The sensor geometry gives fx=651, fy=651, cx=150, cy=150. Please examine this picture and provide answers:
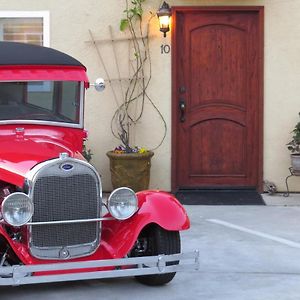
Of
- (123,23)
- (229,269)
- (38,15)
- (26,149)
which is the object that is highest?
(38,15)

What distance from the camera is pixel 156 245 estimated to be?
4.87 meters

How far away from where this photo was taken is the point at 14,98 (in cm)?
539

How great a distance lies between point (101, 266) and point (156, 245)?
592 millimetres

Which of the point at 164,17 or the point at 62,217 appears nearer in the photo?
the point at 62,217

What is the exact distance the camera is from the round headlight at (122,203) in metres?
4.70

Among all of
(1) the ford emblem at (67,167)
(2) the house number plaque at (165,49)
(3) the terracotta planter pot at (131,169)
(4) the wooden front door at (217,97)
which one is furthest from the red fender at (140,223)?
(2) the house number plaque at (165,49)

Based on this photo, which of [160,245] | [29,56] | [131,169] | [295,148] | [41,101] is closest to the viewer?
[160,245]

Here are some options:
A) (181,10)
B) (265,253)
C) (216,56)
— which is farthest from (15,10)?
(265,253)

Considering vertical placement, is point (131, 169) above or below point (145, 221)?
above

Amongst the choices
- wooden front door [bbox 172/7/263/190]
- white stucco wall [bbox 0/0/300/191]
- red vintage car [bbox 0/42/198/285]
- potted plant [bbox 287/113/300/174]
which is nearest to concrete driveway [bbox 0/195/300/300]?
red vintage car [bbox 0/42/198/285]

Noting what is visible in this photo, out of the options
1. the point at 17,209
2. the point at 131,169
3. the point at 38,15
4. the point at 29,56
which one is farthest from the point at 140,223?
the point at 38,15

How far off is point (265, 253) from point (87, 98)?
375 cm

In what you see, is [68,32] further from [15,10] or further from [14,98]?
[14,98]

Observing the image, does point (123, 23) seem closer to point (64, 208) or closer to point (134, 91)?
point (134, 91)
